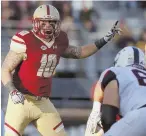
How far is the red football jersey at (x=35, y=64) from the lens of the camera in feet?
16.0

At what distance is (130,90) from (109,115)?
0.68 feet

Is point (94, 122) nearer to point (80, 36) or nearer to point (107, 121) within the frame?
point (107, 121)

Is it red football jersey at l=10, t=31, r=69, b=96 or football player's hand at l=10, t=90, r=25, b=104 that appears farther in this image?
red football jersey at l=10, t=31, r=69, b=96

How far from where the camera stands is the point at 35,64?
16.1 ft

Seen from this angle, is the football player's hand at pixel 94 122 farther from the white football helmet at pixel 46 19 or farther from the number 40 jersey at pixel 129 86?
the white football helmet at pixel 46 19

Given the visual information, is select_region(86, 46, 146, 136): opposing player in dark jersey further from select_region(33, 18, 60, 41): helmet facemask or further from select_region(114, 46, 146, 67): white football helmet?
select_region(33, 18, 60, 41): helmet facemask

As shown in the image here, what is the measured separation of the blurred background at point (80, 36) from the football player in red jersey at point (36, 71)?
279 cm

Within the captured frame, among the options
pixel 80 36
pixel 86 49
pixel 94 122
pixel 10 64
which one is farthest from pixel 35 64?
pixel 80 36

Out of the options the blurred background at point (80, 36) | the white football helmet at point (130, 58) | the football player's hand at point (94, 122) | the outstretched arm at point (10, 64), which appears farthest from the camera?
the blurred background at point (80, 36)

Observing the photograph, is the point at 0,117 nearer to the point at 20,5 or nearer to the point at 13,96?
the point at 13,96

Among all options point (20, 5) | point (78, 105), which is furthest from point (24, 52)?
point (20, 5)

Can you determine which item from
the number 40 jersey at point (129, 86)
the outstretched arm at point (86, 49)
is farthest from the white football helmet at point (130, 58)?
the outstretched arm at point (86, 49)

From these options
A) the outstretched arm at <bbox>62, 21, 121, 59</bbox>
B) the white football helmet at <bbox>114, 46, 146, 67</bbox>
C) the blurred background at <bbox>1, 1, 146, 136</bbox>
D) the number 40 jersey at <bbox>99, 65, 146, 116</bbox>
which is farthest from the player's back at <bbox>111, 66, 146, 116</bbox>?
the blurred background at <bbox>1, 1, 146, 136</bbox>

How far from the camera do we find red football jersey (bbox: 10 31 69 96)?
488cm
